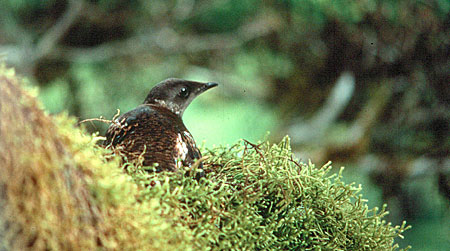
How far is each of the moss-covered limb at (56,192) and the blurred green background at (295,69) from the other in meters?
1.97

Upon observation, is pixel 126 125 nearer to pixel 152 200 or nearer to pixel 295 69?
pixel 152 200

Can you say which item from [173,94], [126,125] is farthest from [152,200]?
[173,94]

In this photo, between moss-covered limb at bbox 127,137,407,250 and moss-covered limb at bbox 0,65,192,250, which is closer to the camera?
moss-covered limb at bbox 0,65,192,250

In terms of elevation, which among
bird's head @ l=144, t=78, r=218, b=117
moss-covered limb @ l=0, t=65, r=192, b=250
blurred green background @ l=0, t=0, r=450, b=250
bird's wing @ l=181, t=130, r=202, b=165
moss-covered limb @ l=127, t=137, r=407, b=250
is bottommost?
moss-covered limb @ l=0, t=65, r=192, b=250

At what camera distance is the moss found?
66 centimetres

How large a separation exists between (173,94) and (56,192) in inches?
29.9

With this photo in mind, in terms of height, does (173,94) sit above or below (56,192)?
above

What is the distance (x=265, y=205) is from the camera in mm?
1054

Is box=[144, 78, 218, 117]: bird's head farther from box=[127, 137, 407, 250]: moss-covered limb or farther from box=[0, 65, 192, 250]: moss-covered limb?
box=[0, 65, 192, 250]: moss-covered limb

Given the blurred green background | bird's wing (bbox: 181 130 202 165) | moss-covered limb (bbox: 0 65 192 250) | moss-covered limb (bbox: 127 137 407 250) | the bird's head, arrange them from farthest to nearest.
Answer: the blurred green background, the bird's head, bird's wing (bbox: 181 130 202 165), moss-covered limb (bbox: 127 137 407 250), moss-covered limb (bbox: 0 65 192 250)

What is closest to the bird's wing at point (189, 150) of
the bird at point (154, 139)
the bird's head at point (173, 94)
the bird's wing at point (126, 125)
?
the bird at point (154, 139)

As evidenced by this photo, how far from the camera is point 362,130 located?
11.4 ft

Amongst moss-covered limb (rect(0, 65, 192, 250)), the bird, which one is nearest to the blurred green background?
the bird

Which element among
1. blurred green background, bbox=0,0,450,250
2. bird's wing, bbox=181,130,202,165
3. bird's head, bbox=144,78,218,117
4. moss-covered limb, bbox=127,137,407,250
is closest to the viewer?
moss-covered limb, bbox=127,137,407,250
